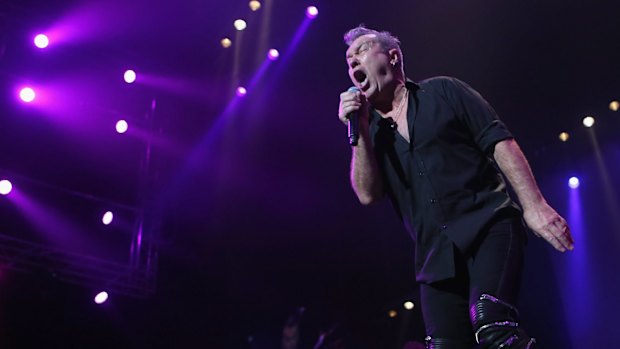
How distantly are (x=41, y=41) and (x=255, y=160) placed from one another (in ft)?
8.51

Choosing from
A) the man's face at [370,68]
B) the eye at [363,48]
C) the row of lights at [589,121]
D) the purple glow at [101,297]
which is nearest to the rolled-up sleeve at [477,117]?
the man's face at [370,68]

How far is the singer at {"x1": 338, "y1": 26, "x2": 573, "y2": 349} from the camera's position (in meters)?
1.86

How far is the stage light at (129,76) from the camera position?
20.7 ft

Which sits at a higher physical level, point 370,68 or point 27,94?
point 27,94

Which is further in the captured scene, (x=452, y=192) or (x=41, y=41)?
(x=41, y=41)

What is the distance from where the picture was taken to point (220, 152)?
7.20 m

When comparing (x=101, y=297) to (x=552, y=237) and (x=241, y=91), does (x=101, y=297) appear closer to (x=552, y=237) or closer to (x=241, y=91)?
(x=241, y=91)

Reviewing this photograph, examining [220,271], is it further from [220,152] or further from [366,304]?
[366,304]

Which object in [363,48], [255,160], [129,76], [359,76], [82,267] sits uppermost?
[129,76]

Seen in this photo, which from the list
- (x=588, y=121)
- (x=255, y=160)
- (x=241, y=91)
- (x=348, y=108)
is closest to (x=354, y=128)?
(x=348, y=108)

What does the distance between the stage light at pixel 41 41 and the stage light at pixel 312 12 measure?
7.61 ft

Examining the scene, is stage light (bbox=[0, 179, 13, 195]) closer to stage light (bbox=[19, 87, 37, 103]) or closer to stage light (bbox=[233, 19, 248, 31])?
stage light (bbox=[19, 87, 37, 103])

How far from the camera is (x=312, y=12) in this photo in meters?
6.32

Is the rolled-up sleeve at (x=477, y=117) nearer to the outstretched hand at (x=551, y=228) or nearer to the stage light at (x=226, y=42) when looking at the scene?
the outstretched hand at (x=551, y=228)
